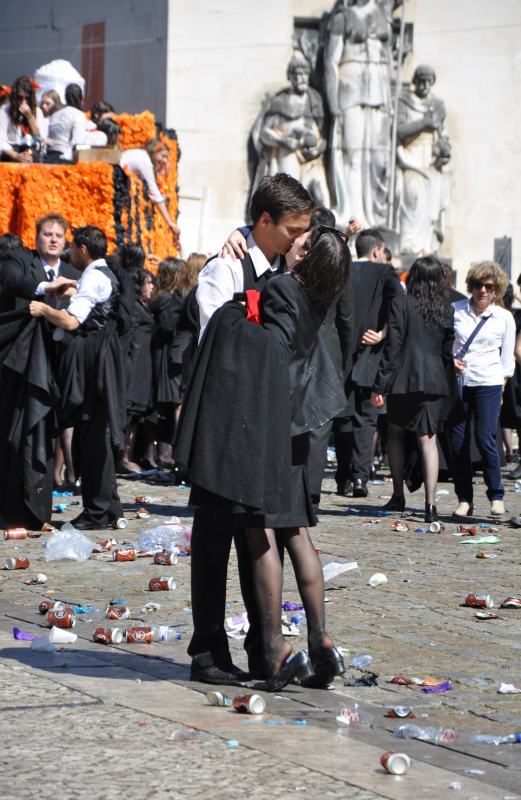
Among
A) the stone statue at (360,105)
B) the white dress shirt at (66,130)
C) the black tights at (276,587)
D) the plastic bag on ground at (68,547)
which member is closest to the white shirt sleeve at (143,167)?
the white dress shirt at (66,130)

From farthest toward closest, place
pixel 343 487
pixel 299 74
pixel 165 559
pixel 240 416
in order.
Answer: pixel 299 74 → pixel 343 487 → pixel 165 559 → pixel 240 416

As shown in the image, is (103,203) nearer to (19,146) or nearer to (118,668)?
(19,146)

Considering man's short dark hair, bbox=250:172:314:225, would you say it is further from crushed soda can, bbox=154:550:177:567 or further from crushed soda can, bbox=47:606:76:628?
crushed soda can, bbox=154:550:177:567

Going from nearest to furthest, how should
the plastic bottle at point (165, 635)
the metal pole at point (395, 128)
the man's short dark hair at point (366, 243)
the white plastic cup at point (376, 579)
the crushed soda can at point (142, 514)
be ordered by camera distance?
the plastic bottle at point (165, 635), the white plastic cup at point (376, 579), the crushed soda can at point (142, 514), the man's short dark hair at point (366, 243), the metal pole at point (395, 128)

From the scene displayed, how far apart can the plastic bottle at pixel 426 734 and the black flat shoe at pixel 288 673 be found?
23.9 inches

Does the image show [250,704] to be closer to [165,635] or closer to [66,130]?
[165,635]

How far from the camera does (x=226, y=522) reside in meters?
5.67

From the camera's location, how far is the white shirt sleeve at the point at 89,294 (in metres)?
9.88

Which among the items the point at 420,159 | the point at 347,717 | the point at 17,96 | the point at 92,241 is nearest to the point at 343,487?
the point at 92,241

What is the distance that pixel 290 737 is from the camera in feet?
16.1

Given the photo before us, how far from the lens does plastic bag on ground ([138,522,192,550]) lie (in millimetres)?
9328

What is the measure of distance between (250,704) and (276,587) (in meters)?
0.53

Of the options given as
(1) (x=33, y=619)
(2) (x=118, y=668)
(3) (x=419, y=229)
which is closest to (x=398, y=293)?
(1) (x=33, y=619)

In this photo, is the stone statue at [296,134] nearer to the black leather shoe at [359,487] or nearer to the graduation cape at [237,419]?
the black leather shoe at [359,487]
